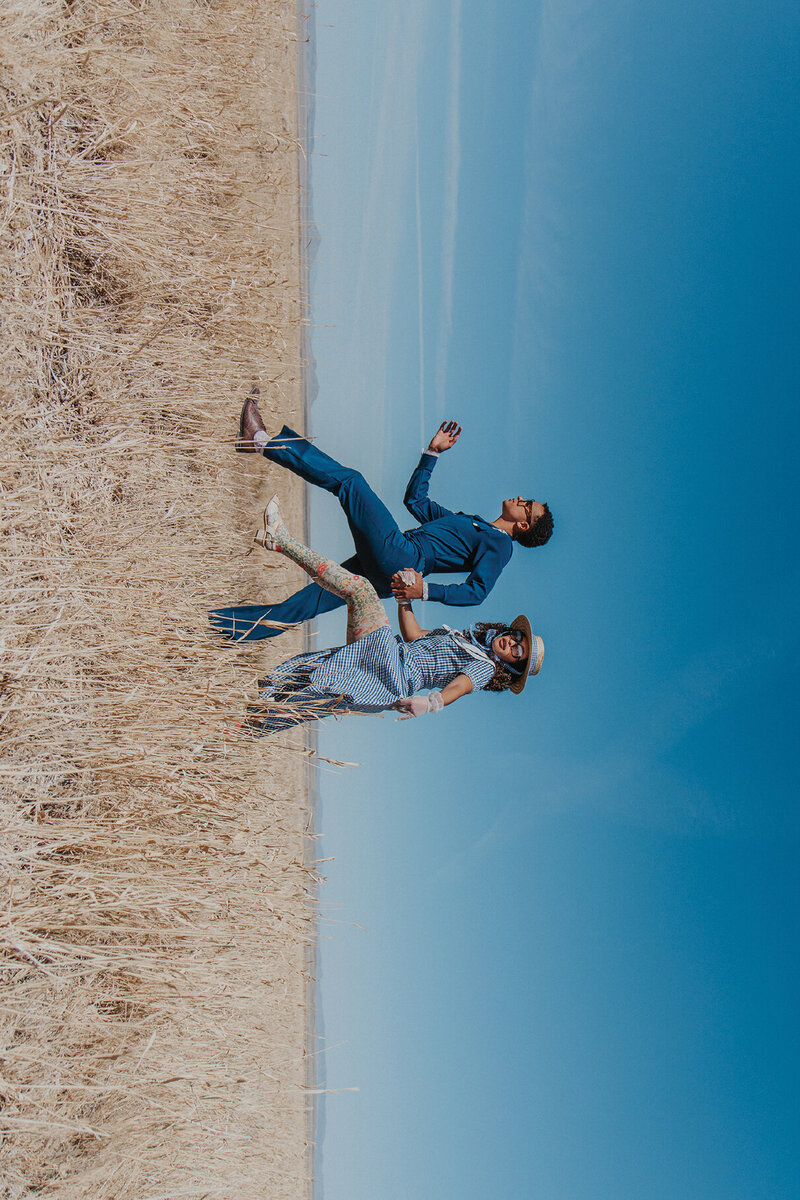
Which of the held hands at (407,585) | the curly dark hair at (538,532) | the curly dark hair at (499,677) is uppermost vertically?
the curly dark hair at (538,532)

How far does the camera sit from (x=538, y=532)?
3.74 m

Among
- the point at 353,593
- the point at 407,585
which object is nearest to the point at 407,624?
the point at 407,585

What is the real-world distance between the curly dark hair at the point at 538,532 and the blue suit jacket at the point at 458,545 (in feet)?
0.41

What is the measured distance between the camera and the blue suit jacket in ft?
11.5

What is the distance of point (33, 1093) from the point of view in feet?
7.39

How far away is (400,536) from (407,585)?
336mm

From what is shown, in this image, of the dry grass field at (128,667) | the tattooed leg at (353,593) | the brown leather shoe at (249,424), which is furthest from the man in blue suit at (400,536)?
the dry grass field at (128,667)

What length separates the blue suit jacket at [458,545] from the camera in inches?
138

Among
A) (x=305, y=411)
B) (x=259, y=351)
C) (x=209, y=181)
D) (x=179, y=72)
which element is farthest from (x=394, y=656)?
(x=179, y=72)

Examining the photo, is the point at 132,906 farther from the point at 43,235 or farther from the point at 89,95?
the point at 89,95

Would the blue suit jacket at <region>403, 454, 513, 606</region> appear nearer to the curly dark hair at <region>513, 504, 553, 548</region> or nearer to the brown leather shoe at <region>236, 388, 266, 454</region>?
the curly dark hair at <region>513, 504, 553, 548</region>

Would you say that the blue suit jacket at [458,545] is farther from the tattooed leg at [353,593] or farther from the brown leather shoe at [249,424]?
the brown leather shoe at [249,424]

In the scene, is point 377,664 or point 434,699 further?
point 377,664

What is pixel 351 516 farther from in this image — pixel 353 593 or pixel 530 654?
pixel 530 654
